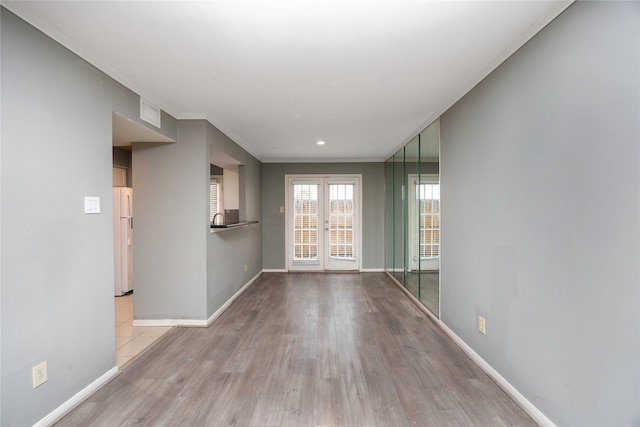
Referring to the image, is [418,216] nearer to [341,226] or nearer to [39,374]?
[341,226]

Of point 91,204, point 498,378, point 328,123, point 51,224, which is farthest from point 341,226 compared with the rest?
point 51,224

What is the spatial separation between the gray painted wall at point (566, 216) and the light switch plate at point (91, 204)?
2.94m

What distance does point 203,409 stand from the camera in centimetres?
191

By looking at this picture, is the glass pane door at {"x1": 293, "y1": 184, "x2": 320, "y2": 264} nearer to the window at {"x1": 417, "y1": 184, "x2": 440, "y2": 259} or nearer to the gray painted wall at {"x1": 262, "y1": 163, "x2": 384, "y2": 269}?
the gray painted wall at {"x1": 262, "y1": 163, "x2": 384, "y2": 269}

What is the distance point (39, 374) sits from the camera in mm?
1707

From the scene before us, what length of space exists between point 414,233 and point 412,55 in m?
2.59

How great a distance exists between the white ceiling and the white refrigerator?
2071 millimetres

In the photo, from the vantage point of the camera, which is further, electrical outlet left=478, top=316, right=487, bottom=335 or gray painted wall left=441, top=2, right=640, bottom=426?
electrical outlet left=478, top=316, right=487, bottom=335

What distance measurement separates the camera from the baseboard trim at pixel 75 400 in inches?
69.0

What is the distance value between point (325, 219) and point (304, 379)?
13.8ft

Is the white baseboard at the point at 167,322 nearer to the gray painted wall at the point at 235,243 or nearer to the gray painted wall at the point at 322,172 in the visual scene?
the gray painted wall at the point at 235,243

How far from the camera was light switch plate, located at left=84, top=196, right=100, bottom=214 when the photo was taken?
207 centimetres

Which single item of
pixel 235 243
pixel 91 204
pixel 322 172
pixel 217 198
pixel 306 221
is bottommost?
pixel 235 243

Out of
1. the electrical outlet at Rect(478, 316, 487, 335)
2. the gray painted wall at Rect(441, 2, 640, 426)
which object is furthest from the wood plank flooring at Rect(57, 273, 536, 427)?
the gray painted wall at Rect(441, 2, 640, 426)
